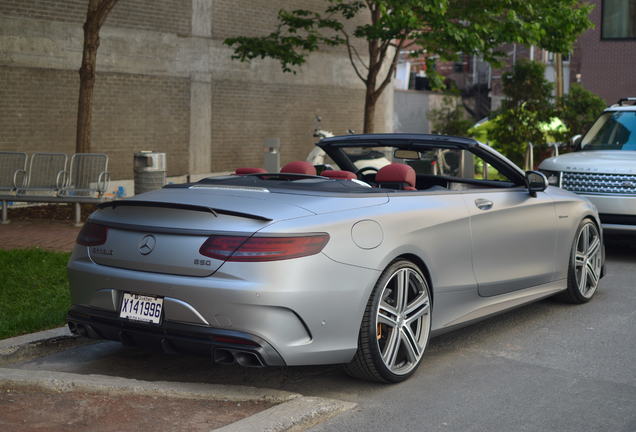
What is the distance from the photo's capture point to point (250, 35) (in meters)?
22.4

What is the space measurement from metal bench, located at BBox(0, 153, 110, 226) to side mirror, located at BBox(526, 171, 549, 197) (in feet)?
27.4

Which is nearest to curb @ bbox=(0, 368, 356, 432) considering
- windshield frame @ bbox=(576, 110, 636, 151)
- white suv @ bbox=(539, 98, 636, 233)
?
white suv @ bbox=(539, 98, 636, 233)

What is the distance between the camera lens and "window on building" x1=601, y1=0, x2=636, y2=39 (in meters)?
31.4

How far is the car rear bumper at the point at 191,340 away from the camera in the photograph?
506 centimetres

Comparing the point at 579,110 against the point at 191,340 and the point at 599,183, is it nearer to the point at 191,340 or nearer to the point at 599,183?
the point at 599,183

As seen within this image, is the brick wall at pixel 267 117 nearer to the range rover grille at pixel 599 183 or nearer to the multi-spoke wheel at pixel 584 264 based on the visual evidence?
the range rover grille at pixel 599 183

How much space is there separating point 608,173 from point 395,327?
6.21m

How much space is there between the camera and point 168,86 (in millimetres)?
20266

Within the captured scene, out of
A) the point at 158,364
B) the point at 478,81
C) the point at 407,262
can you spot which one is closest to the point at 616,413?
the point at 407,262

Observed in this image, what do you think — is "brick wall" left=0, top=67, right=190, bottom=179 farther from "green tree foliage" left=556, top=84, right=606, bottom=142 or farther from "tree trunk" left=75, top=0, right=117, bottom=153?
"green tree foliage" left=556, top=84, right=606, bottom=142

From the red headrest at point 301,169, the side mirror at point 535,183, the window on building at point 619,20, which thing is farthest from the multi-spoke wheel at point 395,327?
the window on building at point 619,20

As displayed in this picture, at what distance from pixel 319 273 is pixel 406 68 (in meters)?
43.0

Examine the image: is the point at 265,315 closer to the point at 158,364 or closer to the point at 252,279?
the point at 252,279

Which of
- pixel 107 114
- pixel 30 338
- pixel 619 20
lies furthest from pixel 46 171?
pixel 619 20
